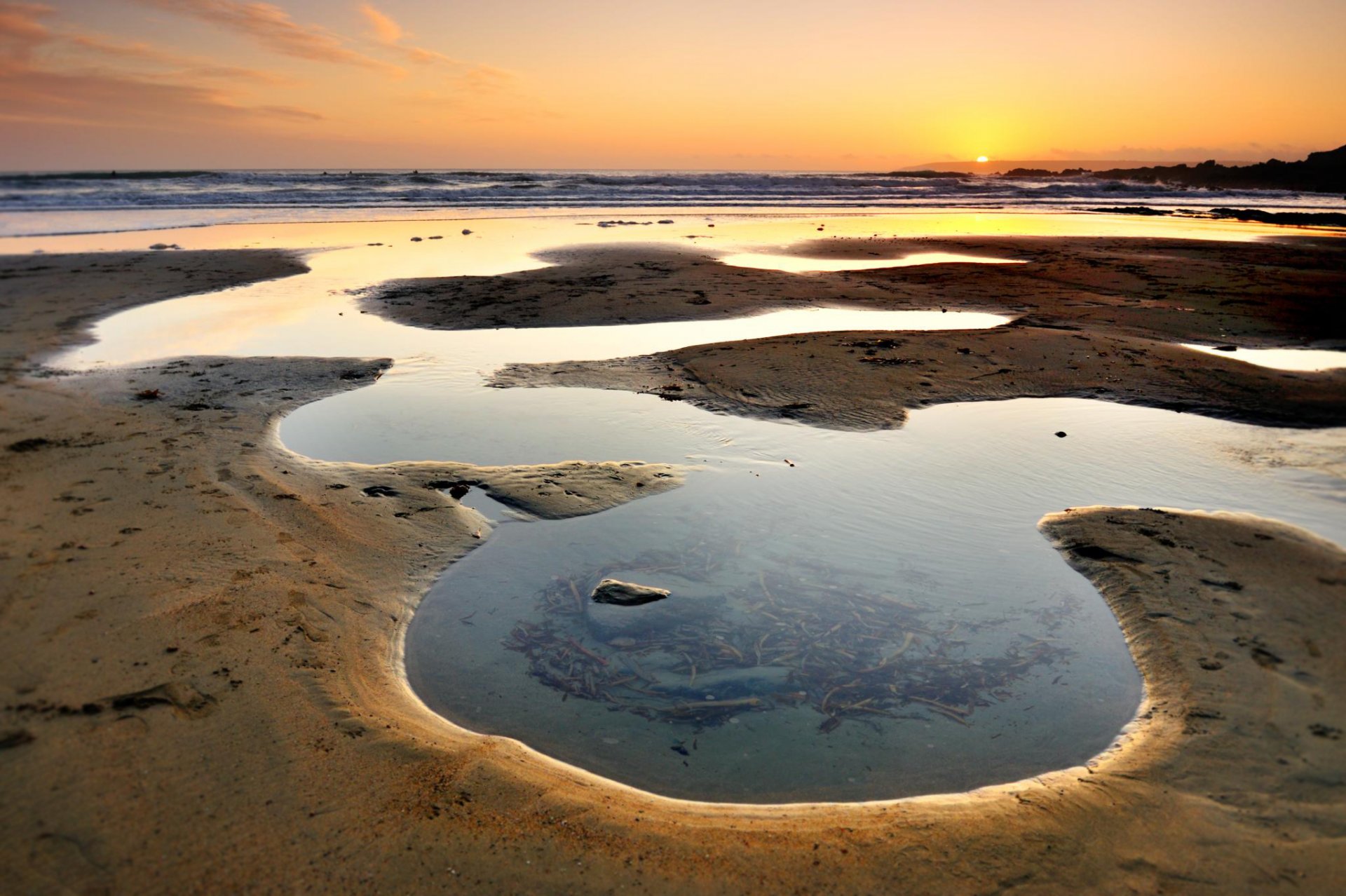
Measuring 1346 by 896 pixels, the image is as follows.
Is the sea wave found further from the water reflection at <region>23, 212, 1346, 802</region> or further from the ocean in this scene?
the water reflection at <region>23, 212, 1346, 802</region>

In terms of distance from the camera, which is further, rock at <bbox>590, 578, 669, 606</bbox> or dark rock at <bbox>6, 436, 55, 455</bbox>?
dark rock at <bbox>6, 436, 55, 455</bbox>

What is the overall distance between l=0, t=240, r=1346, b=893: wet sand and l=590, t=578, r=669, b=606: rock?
Result: 4.00ft

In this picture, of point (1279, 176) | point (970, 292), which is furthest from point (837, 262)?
point (1279, 176)

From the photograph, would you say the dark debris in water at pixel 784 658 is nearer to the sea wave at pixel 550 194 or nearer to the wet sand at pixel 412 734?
the wet sand at pixel 412 734

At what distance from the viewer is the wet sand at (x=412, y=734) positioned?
283cm

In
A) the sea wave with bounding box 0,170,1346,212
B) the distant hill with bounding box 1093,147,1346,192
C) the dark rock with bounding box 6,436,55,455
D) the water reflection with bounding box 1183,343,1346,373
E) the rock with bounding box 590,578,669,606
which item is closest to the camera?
the rock with bounding box 590,578,669,606

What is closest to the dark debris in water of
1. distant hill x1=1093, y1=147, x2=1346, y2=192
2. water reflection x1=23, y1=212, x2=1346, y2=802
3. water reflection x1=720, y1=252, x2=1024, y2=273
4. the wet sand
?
water reflection x1=23, y1=212, x2=1346, y2=802

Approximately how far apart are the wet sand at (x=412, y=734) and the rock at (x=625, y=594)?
1221 millimetres

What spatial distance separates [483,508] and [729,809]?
3527mm

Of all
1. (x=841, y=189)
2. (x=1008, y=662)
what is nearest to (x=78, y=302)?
(x=1008, y=662)

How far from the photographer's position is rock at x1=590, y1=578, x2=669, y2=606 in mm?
4703

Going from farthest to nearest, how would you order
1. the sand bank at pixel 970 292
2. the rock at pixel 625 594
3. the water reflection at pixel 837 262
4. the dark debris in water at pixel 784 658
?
the water reflection at pixel 837 262
the sand bank at pixel 970 292
the rock at pixel 625 594
the dark debris in water at pixel 784 658

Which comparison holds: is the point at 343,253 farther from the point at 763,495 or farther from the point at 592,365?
the point at 763,495

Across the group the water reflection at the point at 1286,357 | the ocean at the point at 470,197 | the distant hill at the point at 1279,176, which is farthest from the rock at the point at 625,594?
the distant hill at the point at 1279,176
